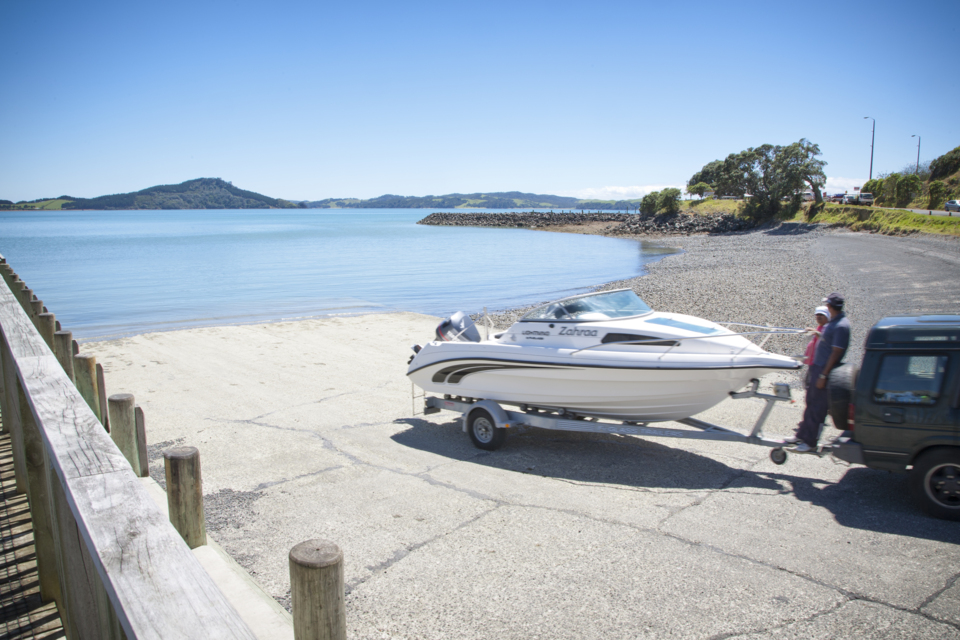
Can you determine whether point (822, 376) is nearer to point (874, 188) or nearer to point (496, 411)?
point (496, 411)

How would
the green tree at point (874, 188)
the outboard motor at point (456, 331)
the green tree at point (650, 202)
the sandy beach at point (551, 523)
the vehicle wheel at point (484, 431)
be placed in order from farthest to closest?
the green tree at point (650, 202), the green tree at point (874, 188), the outboard motor at point (456, 331), the vehicle wheel at point (484, 431), the sandy beach at point (551, 523)

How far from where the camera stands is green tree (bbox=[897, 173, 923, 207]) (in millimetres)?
57688

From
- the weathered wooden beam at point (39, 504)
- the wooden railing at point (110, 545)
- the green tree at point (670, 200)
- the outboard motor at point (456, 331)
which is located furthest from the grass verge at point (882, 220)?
the wooden railing at point (110, 545)

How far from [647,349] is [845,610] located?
353cm

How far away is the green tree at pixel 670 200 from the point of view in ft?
294

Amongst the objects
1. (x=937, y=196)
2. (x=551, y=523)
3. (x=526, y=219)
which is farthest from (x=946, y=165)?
(x=551, y=523)

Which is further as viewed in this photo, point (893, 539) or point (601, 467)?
point (601, 467)

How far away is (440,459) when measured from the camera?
780 cm

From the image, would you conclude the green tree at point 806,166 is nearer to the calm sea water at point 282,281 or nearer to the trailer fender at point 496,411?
the calm sea water at point 282,281

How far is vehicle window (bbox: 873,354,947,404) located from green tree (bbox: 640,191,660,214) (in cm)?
9330

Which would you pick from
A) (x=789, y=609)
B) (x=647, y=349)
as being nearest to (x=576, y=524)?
(x=789, y=609)

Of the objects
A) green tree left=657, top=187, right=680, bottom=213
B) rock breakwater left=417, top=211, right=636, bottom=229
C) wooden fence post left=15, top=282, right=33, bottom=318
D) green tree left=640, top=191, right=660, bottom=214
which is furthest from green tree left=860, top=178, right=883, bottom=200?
wooden fence post left=15, top=282, right=33, bottom=318

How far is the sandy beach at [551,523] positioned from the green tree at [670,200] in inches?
3303

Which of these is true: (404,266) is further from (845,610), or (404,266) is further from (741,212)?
(741,212)
